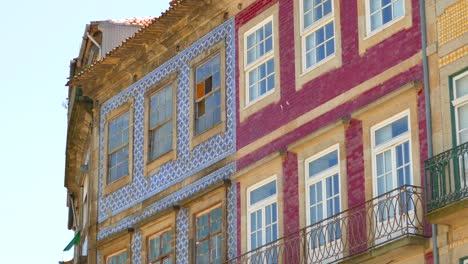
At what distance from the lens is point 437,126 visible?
20359mm

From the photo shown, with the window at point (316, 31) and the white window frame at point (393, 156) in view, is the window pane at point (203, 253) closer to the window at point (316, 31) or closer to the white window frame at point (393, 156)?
the window at point (316, 31)

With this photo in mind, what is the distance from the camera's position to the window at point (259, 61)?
80.0 ft

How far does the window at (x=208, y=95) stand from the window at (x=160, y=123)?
2.78 feet

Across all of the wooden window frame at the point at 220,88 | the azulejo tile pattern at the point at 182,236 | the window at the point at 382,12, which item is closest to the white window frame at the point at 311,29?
the window at the point at 382,12

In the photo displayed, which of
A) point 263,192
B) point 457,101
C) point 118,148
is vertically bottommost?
point 457,101

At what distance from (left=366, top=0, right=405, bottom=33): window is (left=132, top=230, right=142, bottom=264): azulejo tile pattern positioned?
6.61 metres

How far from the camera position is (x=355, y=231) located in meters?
21.3

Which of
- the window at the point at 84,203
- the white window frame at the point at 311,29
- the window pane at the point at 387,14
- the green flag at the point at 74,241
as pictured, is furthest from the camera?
the green flag at the point at 74,241

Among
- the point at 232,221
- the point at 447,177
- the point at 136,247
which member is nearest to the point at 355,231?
the point at 447,177

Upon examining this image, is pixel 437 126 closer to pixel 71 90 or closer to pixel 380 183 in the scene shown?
pixel 380 183

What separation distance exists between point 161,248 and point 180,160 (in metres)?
1.42

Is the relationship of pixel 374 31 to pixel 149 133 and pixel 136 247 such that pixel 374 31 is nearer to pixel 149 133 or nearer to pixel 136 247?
pixel 149 133

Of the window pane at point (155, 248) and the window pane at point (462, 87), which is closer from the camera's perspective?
the window pane at point (462, 87)

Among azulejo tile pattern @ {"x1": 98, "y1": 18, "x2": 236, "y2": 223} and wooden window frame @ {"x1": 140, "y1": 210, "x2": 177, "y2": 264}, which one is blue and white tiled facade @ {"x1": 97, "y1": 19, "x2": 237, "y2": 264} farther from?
wooden window frame @ {"x1": 140, "y1": 210, "x2": 177, "y2": 264}
